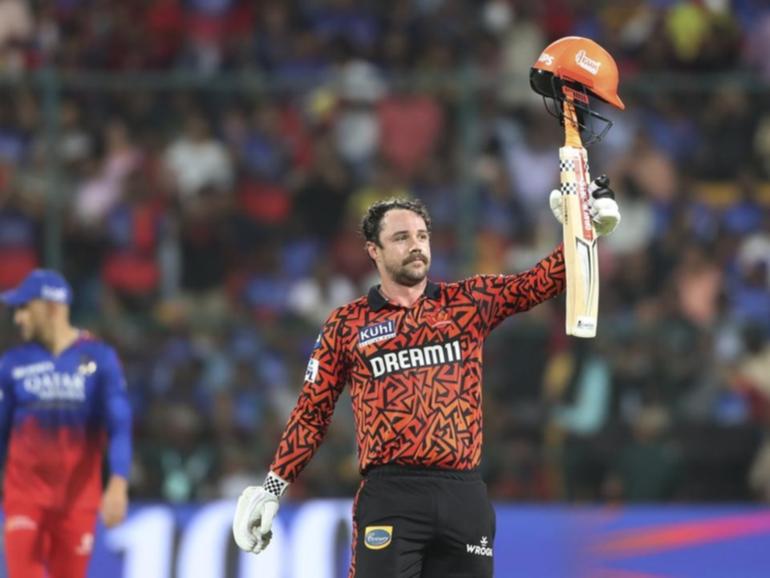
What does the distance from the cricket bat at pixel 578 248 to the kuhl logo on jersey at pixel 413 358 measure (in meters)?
0.49

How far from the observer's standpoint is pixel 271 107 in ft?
44.6

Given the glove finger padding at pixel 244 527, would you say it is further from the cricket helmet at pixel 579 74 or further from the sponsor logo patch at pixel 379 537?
the cricket helmet at pixel 579 74

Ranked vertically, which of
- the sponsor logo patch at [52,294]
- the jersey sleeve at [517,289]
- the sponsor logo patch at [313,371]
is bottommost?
the sponsor logo patch at [313,371]

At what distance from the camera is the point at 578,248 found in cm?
657

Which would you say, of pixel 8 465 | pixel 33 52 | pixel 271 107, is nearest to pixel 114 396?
pixel 8 465

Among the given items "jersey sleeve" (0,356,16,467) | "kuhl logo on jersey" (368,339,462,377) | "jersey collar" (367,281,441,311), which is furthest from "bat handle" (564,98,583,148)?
"jersey sleeve" (0,356,16,467)

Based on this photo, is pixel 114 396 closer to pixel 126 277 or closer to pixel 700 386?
pixel 126 277

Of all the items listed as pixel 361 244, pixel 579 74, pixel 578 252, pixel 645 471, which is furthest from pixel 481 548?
pixel 361 244

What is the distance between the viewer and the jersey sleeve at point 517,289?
6.70m

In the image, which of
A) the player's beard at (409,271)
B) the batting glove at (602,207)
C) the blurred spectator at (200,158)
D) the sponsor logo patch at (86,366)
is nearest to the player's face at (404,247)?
the player's beard at (409,271)

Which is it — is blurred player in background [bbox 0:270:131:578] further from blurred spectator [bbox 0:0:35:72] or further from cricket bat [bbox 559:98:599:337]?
blurred spectator [bbox 0:0:35:72]

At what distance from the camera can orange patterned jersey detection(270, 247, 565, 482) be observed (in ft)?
21.8

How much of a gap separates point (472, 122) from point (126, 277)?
9.68 feet

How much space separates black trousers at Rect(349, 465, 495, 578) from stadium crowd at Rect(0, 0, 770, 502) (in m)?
5.91
